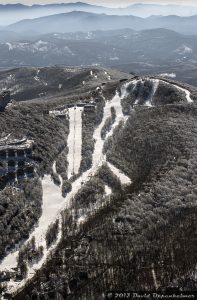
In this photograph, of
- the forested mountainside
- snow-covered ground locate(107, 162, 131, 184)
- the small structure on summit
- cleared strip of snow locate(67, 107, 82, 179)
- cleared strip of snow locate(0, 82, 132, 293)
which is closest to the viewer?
the forested mountainside

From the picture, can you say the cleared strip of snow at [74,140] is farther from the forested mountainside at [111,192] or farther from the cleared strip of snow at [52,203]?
the forested mountainside at [111,192]

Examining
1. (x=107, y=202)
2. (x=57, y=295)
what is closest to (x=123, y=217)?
(x=107, y=202)

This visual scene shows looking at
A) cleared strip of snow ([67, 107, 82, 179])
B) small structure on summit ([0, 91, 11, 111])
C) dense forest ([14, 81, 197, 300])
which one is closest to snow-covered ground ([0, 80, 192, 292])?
cleared strip of snow ([67, 107, 82, 179])

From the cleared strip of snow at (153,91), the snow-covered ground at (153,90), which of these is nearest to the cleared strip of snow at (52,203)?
the cleared strip of snow at (153,91)

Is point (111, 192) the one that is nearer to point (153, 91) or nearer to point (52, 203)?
point (52, 203)

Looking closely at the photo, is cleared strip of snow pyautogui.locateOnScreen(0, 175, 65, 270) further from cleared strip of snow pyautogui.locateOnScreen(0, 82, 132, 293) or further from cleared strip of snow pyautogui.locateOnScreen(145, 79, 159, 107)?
cleared strip of snow pyautogui.locateOnScreen(145, 79, 159, 107)

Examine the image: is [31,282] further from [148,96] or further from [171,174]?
[148,96]

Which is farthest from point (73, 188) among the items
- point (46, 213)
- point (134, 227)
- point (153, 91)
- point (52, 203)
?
point (153, 91)
